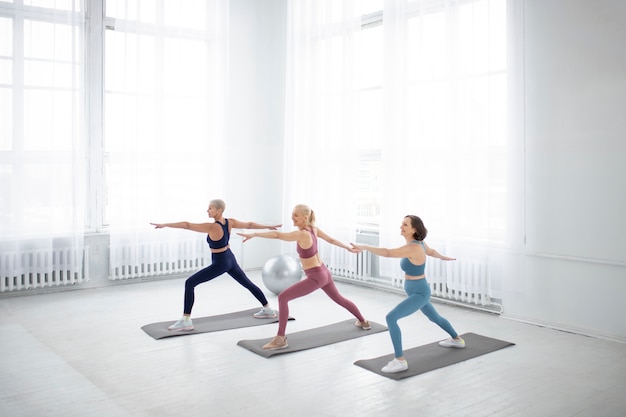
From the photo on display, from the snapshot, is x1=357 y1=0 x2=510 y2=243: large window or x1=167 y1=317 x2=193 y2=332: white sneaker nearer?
x1=167 y1=317 x2=193 y2=332: white sneaker

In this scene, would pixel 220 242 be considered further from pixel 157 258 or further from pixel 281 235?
pixel 157 258

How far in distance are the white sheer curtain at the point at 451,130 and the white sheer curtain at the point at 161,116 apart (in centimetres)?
212

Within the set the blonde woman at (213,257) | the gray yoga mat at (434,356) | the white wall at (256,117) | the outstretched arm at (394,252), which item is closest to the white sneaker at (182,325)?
the blonde woman at (213,257)

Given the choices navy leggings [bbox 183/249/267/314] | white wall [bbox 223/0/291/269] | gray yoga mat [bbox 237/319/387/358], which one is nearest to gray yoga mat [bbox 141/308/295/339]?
navy leggings [bbox 183/249/267/314]

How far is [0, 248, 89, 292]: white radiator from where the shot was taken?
577 cm

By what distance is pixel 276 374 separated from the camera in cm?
370

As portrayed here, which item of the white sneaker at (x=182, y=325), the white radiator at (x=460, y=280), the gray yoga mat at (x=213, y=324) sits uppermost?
the white radiator at (x=460, y=280)

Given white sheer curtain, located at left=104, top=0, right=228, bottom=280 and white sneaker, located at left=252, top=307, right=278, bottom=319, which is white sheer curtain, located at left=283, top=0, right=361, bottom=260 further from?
white sneaker, located at left=252, top=307, right=278, bottom=319

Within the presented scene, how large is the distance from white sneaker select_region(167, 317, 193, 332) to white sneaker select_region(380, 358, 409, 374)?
1664 mm

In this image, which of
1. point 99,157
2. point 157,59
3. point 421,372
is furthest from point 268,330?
point 157,59

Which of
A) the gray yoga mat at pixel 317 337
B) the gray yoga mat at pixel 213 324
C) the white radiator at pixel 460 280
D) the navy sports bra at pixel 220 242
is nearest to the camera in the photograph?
the gray yoga mat at pixel 317 337

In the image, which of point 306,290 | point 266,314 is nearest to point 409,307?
point 306,290

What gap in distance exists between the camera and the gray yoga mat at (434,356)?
148 inches

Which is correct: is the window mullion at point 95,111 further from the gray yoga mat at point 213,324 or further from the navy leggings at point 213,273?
the navy leggings at point 213,273
